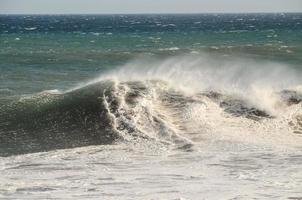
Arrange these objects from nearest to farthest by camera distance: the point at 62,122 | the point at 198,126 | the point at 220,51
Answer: the point at 198,126, the point at 62,122, the point at 220,51

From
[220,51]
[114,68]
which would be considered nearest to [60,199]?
[114,68]

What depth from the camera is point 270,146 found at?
38.6 feet

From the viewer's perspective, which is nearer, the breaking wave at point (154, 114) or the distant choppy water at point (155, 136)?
the distant choppy water at point (155, 136)

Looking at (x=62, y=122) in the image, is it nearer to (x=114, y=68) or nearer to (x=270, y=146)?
(x=270, y=146)

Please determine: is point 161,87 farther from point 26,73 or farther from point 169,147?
point 26,73

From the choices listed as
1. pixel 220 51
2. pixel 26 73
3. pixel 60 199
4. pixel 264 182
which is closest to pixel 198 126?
pixel 264 182

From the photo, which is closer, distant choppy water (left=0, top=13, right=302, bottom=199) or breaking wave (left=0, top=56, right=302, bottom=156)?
distant choppy water (left=0, top=13, right=302, bottom=199)

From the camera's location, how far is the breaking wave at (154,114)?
1311 centimetres

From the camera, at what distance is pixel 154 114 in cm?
1473

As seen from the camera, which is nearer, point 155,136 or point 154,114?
point 155,136

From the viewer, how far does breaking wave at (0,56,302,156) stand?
1311cm

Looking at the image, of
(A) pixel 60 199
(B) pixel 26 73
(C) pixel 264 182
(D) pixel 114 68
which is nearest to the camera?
(A) pixel 60 199

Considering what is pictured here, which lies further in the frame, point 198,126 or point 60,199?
point 198,126

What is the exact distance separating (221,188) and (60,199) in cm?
230
